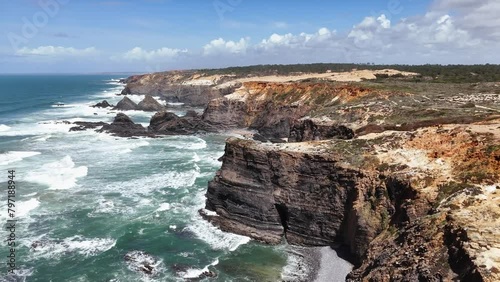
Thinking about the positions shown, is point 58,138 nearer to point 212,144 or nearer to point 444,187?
point 212,144

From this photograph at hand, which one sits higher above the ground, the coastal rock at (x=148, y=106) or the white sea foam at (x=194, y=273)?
the coastal rock at (x=148, y=106)

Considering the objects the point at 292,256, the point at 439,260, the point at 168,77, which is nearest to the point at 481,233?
the point at 439,260

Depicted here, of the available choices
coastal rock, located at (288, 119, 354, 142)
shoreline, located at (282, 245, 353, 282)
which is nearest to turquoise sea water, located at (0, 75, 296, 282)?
shoreline, located at (282, 245, 353, 282)

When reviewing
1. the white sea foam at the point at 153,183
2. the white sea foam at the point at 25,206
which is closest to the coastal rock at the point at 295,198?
the white sea foam at the point at 153,183

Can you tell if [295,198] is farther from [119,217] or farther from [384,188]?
[119,217]

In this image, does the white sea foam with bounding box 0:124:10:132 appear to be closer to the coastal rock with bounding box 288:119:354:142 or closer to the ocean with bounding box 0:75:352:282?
the ocean with bounding box 0:75:352:282

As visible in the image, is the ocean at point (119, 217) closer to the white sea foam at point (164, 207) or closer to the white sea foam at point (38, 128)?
the white sea foam at point (164, 207)
